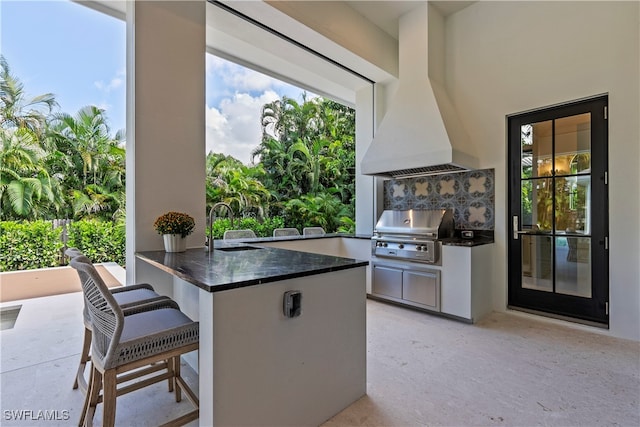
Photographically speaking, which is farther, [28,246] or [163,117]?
[28,246]

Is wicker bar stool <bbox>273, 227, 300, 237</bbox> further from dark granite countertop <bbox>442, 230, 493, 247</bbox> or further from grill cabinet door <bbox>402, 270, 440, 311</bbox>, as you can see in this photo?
dark granite countertop <bbox>442, 230, 493, 247</bbox>

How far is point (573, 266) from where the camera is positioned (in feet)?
10.5

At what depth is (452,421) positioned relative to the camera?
1.70 metres

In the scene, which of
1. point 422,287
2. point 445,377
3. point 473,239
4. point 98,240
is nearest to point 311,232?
point 422,287

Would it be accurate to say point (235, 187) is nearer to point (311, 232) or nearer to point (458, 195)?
point (311, 232)

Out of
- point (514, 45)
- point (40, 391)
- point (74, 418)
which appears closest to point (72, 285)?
point (40, 391)

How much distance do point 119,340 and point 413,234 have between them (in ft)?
10.4

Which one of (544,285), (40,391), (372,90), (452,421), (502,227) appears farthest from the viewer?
(372,90)

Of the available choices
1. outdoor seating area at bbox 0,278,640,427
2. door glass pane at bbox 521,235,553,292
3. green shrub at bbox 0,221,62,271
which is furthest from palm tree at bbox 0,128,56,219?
door glass pane at bbox 521,235,553,292

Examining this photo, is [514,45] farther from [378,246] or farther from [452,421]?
[452,421]

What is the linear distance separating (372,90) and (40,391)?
5140 millimetres

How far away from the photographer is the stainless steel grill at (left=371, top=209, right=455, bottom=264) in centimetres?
351

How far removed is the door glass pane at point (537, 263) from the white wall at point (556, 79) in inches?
8.3

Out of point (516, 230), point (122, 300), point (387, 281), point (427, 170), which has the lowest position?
point (387, 281)
